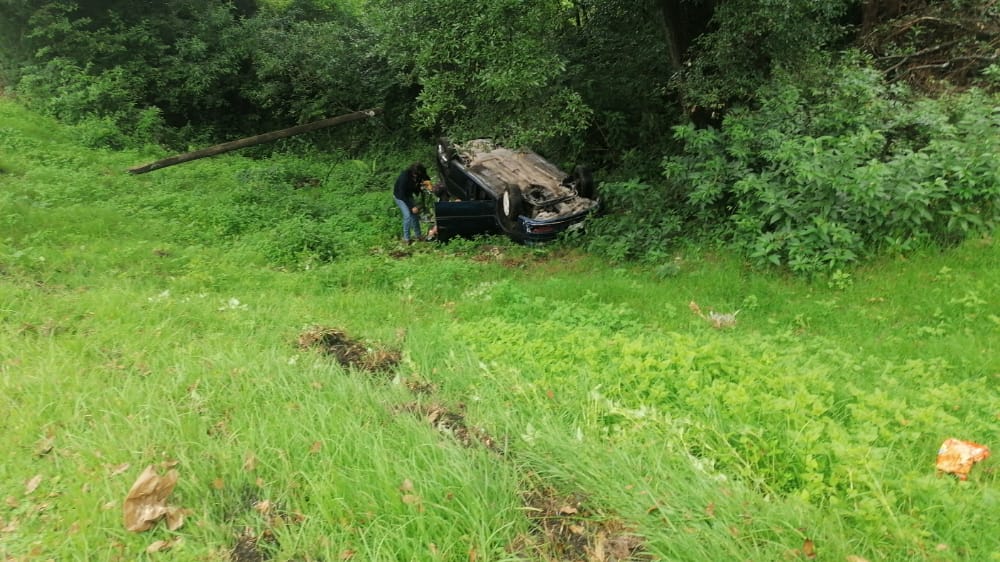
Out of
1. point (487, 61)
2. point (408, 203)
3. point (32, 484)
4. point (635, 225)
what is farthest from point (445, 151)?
point (32, 484)

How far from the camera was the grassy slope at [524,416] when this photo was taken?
2.62 metres

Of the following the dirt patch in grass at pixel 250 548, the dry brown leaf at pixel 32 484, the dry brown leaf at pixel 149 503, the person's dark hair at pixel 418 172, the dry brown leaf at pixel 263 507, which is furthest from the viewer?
the person's dark hair at pixel 418 172

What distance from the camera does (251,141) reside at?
15453 mm

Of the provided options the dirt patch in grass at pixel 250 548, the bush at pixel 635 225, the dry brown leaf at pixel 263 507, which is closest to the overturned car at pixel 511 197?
the bush at pixel 635 225

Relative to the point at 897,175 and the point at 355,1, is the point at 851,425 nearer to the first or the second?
the point at 897,175

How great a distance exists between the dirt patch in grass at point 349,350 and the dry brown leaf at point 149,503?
5.27 feet

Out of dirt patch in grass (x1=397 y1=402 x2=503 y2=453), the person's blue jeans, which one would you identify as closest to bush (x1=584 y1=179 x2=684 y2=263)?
the person's blue jeans

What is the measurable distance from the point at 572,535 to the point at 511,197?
7104 millimetres

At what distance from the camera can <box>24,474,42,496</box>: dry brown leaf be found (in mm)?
3062

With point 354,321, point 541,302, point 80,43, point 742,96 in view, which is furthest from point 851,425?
point 80,43

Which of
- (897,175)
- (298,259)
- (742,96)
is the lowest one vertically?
(298,259)

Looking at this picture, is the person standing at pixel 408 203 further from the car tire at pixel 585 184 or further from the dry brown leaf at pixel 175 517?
the dry brown leaf at pixel 175 517

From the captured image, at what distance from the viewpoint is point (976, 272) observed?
550 centimetres

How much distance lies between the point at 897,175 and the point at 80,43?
19.3 m
